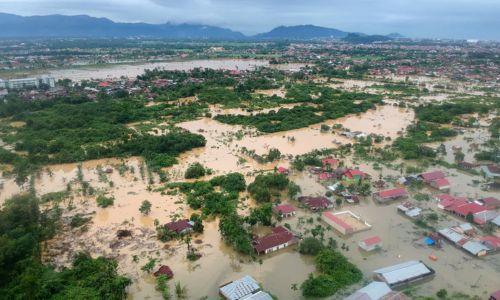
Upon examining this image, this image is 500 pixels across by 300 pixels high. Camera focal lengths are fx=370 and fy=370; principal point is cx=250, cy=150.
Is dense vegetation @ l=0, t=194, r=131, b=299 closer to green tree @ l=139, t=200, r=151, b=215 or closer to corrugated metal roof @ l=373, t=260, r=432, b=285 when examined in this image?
green tree @ l=139, t=200, r=151, b=215

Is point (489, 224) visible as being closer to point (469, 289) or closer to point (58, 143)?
point (469, 289)

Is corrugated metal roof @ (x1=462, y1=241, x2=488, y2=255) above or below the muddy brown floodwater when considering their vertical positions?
above

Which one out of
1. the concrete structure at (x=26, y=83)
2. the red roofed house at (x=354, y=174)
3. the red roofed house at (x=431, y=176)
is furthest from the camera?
the concrete structure at (x=26, y=83)

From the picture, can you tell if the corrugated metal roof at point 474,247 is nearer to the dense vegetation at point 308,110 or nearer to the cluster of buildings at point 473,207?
the cluster of buildings at point 473,207

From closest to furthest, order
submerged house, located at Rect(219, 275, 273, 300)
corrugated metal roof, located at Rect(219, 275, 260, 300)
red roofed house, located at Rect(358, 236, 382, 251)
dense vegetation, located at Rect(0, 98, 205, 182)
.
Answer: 1. submerged house, located at Rect(219, 275, 273, 300)
2. corrugated metal roof, located at Rect(219, 275, 260, 300)
3. red roofed house, located at Rect(358, 236, 382, 251)
4. dense vegetation, located at Rect(0, 98, 205, 182)

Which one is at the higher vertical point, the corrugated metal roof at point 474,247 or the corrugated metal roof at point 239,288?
the corrugated metal roof at point 474,247

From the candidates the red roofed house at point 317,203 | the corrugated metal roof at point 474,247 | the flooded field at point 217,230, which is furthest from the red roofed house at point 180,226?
the corrugated metal roof at point 474,247

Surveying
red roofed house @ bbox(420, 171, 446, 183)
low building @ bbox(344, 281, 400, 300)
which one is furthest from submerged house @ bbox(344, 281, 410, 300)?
red roofed house @ bbox(420, 171, 446, 183)

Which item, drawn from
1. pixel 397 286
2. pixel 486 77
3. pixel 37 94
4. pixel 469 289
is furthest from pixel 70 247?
pixel 486 77

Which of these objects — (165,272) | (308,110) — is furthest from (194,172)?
(308,110)
